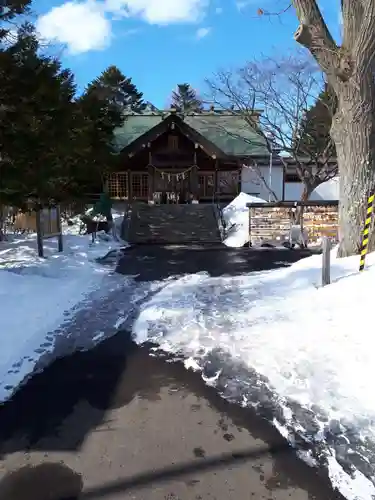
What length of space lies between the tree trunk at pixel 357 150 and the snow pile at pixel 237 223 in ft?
25.9

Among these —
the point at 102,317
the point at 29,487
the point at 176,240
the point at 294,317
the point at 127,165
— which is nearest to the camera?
the point at 29,487

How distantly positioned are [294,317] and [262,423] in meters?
2.78

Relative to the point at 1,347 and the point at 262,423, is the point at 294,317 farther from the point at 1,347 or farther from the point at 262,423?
the point at 1,347

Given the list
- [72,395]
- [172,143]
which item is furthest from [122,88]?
[72,395]

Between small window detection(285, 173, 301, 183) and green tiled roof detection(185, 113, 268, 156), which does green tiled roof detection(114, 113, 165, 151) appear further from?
small window detection(285, 173, 301, 183)

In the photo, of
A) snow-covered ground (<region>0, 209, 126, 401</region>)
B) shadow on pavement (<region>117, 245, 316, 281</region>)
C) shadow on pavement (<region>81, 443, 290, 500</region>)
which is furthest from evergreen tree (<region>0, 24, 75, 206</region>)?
shadow on pavement (<region>81, 443, 290, 500</region>)

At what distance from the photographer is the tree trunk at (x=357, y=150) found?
→ 27.6ft

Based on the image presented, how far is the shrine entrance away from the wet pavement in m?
20.8

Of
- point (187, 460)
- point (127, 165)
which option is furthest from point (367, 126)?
point (127, 165)

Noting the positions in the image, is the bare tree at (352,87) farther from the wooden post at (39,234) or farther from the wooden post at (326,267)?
the wooden post at (39,234)

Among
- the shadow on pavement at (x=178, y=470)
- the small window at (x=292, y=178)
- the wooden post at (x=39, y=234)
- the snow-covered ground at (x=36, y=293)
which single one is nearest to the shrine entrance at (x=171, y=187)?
the small window at (x=292, y=178)

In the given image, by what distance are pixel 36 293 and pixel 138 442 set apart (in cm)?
493

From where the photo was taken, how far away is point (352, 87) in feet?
27.5

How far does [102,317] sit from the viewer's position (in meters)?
6.64
